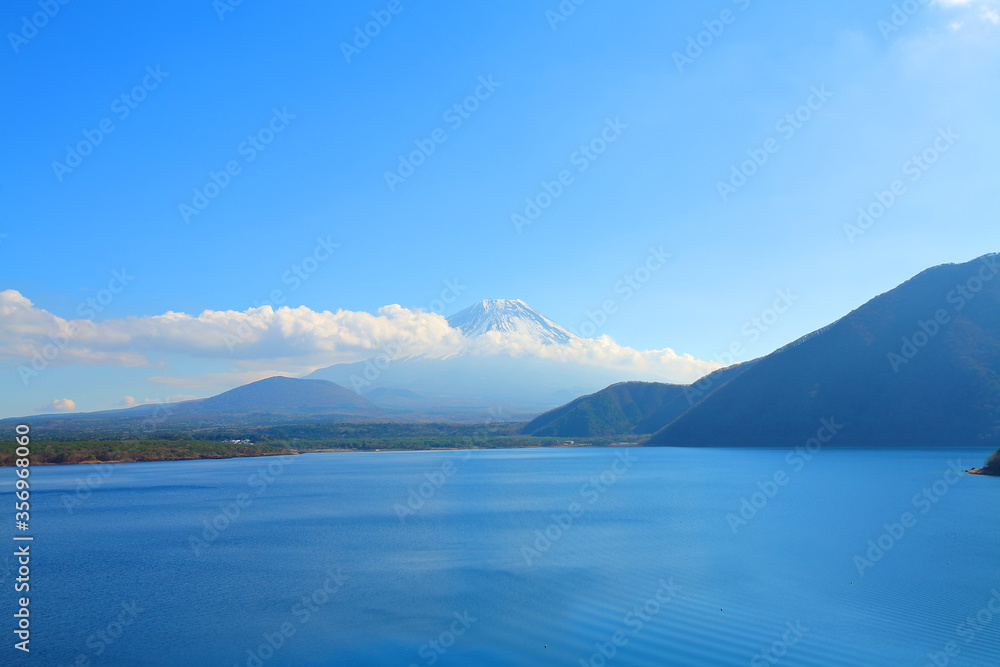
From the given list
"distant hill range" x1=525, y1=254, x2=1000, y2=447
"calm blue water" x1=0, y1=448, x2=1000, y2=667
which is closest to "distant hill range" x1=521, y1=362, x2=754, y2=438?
"distant hill range" x1=525, y1=254, x2=1000, y2=447

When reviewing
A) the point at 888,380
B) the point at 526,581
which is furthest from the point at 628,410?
the point at 526,581

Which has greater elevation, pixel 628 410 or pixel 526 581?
pixel 526 581

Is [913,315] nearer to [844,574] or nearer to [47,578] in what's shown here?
[844,574]

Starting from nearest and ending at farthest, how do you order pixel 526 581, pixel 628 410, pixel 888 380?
pixel 526 581
pixel 888 380
pixel 628 410

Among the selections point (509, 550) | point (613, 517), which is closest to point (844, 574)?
point (509, 550)

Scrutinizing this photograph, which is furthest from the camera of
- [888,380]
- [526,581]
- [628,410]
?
[628,410]

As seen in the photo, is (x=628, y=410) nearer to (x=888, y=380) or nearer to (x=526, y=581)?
(x=888, y=380)
